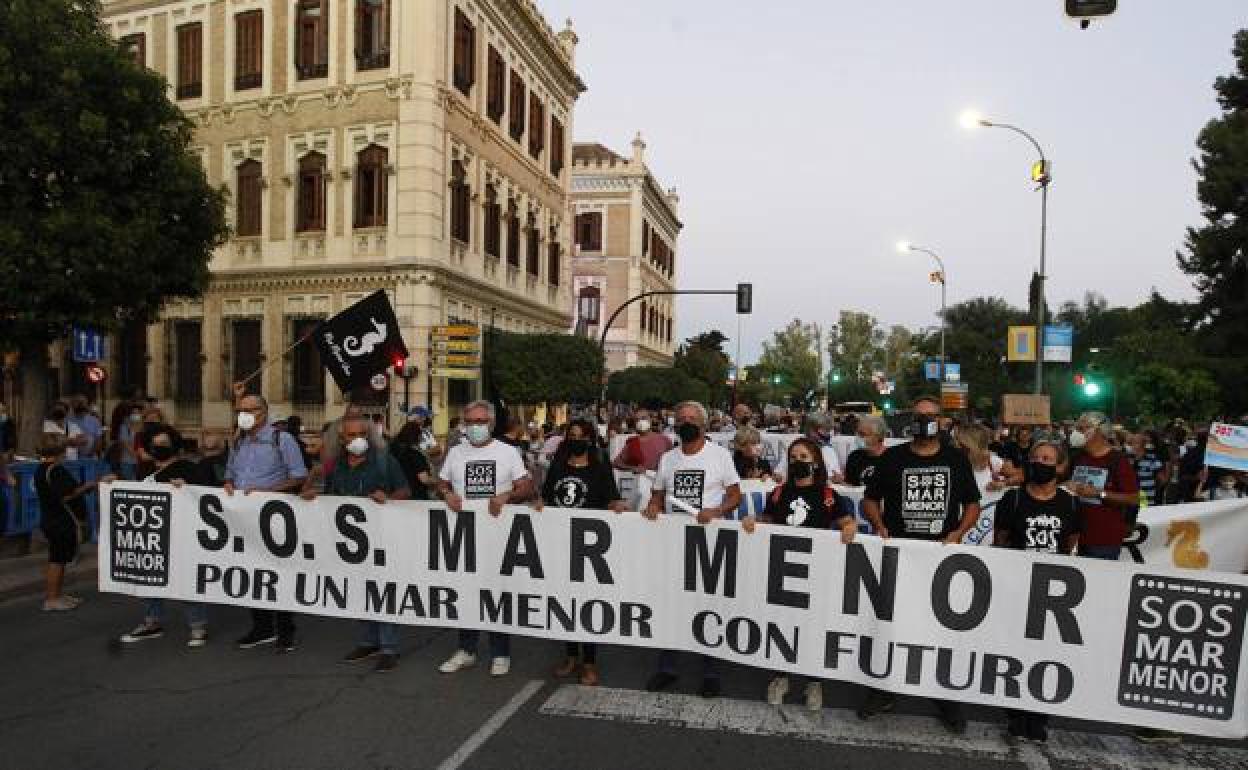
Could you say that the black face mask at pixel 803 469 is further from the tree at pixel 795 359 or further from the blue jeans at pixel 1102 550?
the tree at pixel 795 359

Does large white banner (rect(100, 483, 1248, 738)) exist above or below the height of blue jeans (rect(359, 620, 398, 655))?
above

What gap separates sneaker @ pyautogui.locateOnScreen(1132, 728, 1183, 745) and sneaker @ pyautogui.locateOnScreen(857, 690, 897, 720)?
1.40 m

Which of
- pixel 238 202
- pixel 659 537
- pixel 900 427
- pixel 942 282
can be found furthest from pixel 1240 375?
pixel 659 537

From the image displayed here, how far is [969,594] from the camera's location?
17.5ft

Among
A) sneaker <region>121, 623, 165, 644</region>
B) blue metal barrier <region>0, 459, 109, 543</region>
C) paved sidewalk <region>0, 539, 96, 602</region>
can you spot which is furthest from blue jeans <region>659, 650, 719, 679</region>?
blue metal barrier <region>0, 459, 109, 543</region>

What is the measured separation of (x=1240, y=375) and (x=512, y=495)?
4762cm

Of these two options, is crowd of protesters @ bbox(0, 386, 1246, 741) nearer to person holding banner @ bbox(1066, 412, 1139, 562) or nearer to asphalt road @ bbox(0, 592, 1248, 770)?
person holding banner @ bbox(1066, 412, 1139, 562)

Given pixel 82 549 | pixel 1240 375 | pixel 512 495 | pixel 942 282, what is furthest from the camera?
pixel 1240 375

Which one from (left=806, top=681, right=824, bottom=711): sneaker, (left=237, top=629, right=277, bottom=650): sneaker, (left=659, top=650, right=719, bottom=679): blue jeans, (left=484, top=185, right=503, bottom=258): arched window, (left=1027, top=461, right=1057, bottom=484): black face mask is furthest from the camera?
(left=484, top=185, right=503, bottom=258): arched window

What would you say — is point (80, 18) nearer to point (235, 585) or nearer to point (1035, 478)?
point (235, 585)

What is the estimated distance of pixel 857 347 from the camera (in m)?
107

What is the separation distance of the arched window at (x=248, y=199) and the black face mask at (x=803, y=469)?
→ 77.9 feet

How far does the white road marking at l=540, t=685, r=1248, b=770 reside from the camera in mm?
4988

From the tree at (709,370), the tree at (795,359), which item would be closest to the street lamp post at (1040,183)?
the tree at (709,370)
